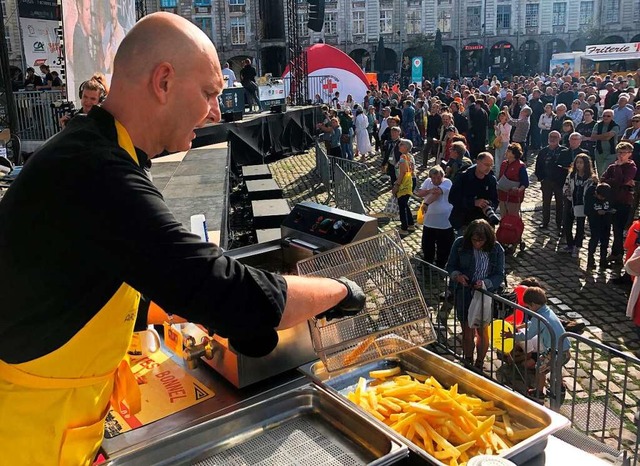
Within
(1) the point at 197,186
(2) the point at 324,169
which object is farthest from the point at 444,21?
(1) the point at 197,186

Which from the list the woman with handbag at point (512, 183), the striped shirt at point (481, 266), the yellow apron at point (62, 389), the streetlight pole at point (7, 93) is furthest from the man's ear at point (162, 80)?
the streetlight pole at point (7, 93)

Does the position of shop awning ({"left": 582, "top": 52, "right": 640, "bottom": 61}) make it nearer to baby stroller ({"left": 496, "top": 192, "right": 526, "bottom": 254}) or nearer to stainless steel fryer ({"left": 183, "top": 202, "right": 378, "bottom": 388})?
baby stroller ({"left": 496, "top": 192, "right": 526, "bottom": 254})

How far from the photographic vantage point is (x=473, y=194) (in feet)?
27.6

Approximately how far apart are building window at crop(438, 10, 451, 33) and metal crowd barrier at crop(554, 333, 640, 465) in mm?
66331

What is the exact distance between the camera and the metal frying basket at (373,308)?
252cm

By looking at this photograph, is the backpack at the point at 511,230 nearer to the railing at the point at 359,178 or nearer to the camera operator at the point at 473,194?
the camera operator at the point at 473,194

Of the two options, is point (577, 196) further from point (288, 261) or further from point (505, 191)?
point (288, 261)

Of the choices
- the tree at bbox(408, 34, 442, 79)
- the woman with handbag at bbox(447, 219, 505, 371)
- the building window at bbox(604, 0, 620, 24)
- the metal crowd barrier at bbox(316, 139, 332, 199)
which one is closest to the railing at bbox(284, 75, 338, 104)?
the metal crowd barrier at bbox(316, 139, 332, 199)

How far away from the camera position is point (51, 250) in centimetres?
151

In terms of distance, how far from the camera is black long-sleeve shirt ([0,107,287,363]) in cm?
145

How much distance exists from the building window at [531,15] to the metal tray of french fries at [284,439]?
73543 millimetres

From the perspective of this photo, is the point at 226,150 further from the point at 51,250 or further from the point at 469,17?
the point at 469,17

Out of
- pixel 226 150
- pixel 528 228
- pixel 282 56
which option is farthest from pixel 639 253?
pixel 282 56

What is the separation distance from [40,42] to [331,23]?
48.8 metres
